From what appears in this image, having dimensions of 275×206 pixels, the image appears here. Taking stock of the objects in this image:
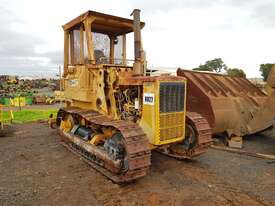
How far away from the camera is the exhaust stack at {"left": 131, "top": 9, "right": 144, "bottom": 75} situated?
5.34m

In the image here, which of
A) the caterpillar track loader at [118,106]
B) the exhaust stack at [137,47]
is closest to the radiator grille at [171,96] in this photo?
the caterpillar track loader at [118,106]

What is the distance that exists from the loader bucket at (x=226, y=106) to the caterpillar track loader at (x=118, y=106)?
5.26 ft

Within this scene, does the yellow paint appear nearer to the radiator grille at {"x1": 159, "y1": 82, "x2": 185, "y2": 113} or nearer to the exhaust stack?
the radiator grille at {"x1": 159, "y1": 82, "x2": 185, "y2": 113}

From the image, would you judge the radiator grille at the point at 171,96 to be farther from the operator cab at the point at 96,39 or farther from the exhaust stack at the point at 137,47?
the operator cab at the point at 96,39

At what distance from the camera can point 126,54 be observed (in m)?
6.89

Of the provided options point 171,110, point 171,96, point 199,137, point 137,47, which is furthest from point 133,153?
point 137,47

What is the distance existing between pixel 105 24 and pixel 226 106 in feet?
13.4

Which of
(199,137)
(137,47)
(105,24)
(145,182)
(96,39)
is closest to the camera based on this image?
(145,182)

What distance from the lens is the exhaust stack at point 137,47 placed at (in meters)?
5.34

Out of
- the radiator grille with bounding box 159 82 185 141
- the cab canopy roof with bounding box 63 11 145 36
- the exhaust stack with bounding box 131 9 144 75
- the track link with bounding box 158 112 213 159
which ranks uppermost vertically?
the cab canopy roof with bounding box 63 11 145 36

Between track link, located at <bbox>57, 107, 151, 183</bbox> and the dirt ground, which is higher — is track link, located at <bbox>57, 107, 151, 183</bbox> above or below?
above

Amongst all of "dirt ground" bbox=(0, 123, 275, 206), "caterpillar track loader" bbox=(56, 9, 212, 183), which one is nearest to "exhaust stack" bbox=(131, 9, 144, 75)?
"caterpillar track loader" bbox=(56, 9, 212, 183)

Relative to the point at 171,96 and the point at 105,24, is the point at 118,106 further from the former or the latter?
the point at 105,24

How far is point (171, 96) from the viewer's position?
493 centimetres
